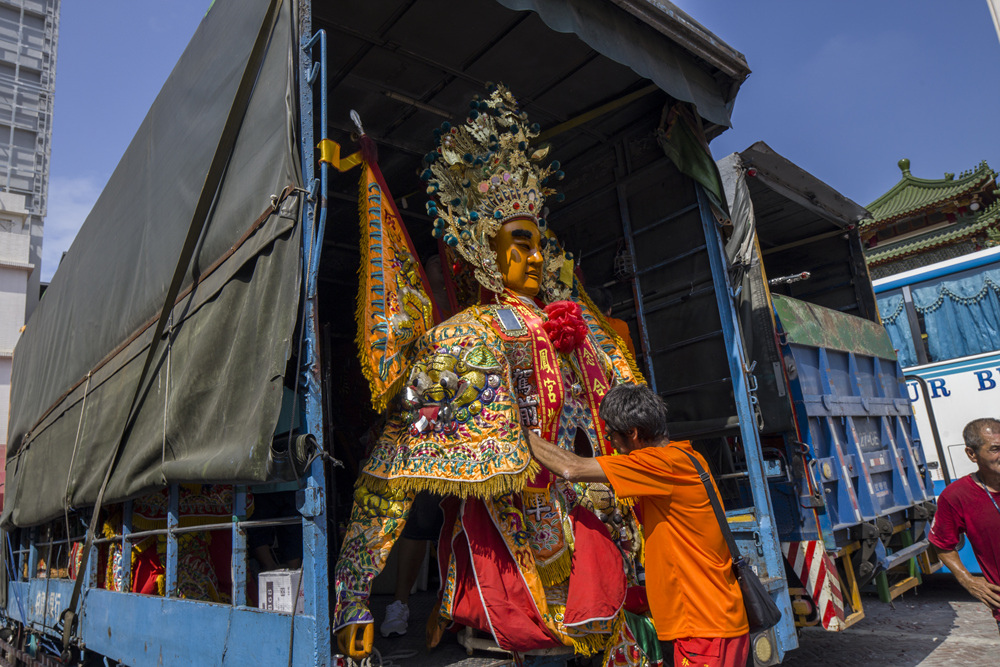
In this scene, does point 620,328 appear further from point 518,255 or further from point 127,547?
point 127,547

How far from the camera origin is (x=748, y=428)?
3867mm

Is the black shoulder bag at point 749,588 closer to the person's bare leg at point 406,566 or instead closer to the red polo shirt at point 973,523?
the red polo shirt at point 973,523

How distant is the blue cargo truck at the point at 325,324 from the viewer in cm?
256

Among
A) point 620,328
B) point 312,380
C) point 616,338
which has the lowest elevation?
point 312,380

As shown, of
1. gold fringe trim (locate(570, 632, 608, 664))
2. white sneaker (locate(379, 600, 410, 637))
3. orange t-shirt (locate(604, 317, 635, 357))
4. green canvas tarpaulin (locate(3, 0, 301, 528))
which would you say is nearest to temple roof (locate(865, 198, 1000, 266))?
orange t-shirt (locate(604, 317, 635, 357))

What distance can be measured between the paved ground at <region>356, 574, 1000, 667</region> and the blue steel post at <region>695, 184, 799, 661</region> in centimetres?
166

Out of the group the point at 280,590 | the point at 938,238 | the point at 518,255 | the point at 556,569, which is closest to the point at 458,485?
the point at 556,569

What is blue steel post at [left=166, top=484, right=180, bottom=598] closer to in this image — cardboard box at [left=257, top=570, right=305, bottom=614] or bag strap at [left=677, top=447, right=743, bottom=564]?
cardboard box at [left=257, top=570, right=305, bottom=614]

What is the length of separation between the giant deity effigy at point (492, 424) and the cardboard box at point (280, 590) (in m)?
0.29

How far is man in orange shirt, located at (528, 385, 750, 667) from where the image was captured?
2279mm

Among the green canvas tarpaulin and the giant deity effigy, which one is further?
the giant deity effigy

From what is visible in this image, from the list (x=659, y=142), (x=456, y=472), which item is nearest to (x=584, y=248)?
(x=659, y=142)

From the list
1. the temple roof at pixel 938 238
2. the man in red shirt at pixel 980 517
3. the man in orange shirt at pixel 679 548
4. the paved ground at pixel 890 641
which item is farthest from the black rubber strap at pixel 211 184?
the temple roof at pixel 938 238

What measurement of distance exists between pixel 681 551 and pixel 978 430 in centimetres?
168
